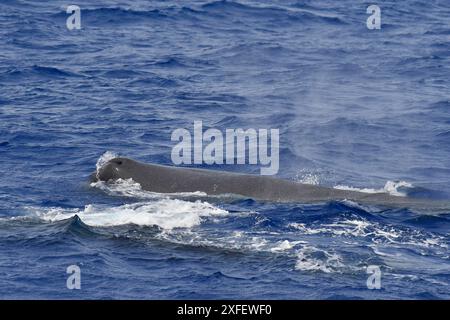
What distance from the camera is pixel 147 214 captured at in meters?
31.2

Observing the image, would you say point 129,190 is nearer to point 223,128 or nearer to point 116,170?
point 116,170

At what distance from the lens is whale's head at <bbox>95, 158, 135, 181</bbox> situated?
35719 mm

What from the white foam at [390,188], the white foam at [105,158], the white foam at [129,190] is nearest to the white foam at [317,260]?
the white foam at [129,190]

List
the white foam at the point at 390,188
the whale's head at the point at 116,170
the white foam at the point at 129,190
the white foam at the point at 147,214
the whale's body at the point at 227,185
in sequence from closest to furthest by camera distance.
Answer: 1. the white foam at the point at 147,214
2. the whale's body at the point at 227,185
3. the white foam at the point at 129,190
4. the white foam at the point at 390,188
5. the whale's head at the point at 116,170

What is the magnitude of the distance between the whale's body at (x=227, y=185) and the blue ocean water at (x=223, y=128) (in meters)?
0.68

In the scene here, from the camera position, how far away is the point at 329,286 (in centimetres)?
2514

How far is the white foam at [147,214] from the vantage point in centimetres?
3033

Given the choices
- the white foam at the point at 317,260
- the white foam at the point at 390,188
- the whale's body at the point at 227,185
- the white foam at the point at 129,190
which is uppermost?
the white foam at the point at 317,260

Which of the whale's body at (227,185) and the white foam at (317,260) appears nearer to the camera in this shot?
the white foam at (317,260)

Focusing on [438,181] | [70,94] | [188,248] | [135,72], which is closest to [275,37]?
[135,72]

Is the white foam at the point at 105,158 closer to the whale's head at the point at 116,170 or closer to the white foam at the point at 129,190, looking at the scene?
the whale's head at the point at 116,170

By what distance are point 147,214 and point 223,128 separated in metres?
13.3

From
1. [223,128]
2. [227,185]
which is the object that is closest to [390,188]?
[227,185]

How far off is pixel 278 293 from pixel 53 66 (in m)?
30.6
